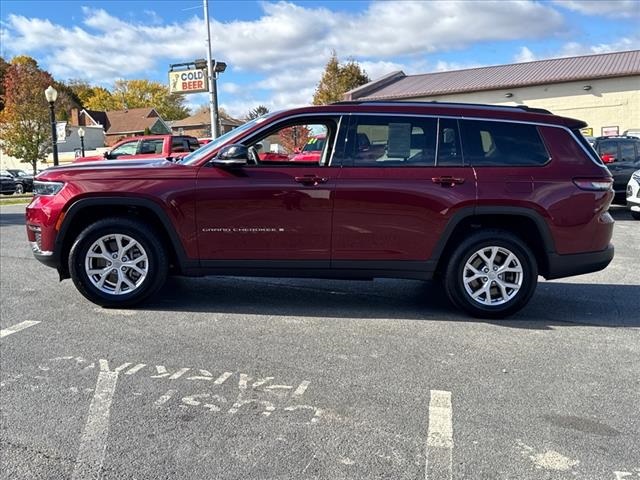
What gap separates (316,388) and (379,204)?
193 cm

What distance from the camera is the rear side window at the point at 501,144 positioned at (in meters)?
5.11

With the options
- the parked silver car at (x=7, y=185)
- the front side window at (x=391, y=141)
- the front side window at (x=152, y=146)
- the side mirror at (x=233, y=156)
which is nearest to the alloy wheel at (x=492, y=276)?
the front side window at (x=391, y=141)

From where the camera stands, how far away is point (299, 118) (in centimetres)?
523

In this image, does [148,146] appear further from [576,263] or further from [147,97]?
[147,97]

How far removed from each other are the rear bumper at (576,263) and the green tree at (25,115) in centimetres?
4686

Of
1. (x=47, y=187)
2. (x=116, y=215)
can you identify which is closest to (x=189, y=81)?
(x=47, y=187)

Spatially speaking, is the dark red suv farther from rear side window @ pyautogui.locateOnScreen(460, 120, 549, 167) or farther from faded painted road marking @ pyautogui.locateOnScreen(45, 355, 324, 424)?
faded painted road marking @ pyautogui.locateOnScreen(45, 355, 324, 424)

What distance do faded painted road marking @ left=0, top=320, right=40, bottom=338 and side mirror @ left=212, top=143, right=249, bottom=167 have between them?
216 centimetres

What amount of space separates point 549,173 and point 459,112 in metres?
0.96

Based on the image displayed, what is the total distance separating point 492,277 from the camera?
518 cm

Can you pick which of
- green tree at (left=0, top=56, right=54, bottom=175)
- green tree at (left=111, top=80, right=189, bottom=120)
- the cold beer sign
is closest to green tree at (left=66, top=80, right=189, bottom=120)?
green tree at (left=111, top=80, right=189, bottom=120)

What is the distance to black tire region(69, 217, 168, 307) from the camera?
524cm

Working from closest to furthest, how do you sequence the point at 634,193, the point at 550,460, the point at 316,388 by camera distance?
the point at 550,460, the point at 316,388, the point at 634,193

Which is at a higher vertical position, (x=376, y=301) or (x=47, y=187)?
(x=47, y=187)
